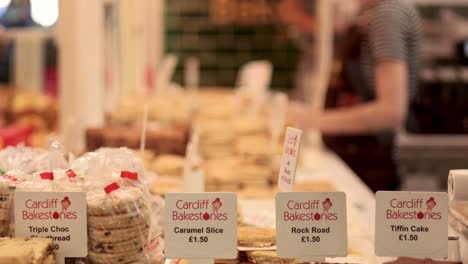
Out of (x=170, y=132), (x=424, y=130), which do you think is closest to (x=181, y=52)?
(x=424, y=130)

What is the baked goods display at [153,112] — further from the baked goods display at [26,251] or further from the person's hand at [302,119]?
the baked goods display at [26,251]

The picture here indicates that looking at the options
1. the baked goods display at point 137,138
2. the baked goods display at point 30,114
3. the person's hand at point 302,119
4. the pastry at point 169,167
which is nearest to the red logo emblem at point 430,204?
the pastry at point 169,167

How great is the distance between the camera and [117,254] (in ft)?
5.43

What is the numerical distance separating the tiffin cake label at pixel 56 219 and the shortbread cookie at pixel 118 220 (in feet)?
0.11

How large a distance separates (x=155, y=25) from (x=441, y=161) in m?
2.80

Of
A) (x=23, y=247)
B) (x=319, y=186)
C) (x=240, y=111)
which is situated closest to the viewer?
(x=23, y=247)

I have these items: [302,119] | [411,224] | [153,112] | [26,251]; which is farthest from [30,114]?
[411,224]

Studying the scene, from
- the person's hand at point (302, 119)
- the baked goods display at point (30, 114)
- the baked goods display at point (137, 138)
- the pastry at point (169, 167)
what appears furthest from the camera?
the baked goods display at point (30, 114)

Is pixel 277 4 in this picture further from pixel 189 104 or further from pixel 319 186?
pixel 319 186

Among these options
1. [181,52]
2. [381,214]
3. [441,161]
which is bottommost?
[441,161]

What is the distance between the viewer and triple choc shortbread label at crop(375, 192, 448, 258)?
1.59 metres

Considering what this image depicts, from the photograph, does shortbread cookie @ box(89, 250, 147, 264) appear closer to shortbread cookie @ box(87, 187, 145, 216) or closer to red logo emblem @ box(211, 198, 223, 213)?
shortbread cookie @ box(87, 187, 145, 216)

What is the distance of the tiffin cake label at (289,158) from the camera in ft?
6.15

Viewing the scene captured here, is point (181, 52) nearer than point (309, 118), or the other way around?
point (309, 118)
